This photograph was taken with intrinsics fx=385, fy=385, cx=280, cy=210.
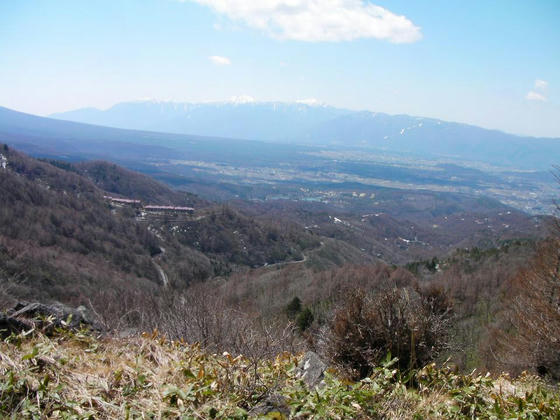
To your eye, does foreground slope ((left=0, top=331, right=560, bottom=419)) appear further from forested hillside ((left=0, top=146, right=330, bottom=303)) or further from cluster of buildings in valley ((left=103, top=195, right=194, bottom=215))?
cluster of buildings in valley ((left=103, top=195, right=194, bottom=215))

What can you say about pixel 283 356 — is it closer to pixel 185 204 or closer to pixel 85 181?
pixel 85 181

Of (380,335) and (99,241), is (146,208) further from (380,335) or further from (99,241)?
(380,335)

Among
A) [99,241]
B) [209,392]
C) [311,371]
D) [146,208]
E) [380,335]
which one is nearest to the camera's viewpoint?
[209,392]

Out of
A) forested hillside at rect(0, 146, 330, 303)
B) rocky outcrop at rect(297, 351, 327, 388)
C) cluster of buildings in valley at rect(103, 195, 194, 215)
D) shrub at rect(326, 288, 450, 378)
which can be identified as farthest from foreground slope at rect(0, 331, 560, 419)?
cluster of buildings in valley at rect(103, 195, 194, 215)

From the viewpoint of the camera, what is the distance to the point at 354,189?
192m

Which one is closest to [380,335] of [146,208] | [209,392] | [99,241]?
[209,392]

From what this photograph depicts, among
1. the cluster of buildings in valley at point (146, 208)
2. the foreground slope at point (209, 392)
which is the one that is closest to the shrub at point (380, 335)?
the foreground slope at point (209, 392)

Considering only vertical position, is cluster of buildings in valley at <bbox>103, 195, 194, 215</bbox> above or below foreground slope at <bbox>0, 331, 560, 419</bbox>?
below

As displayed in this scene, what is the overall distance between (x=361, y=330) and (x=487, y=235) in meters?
109

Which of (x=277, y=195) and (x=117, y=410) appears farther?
(x=277, y=195)

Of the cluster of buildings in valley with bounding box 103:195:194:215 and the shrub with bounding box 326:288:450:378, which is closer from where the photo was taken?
the shrub with bounding box 326:288:450:378

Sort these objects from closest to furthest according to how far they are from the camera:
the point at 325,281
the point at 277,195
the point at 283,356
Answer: the point at 283,356 → the point at 325,281 → the point at 277,195

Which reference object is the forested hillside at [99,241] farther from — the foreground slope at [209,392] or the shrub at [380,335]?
the shrub at [380,335]

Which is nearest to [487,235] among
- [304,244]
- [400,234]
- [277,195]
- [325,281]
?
[400,234]
